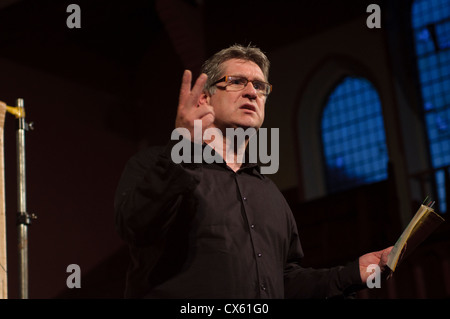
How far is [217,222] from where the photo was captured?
8.18 feet

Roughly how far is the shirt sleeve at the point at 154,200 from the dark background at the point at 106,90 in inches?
240

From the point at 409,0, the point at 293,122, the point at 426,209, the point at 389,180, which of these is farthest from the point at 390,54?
the point at 426,209

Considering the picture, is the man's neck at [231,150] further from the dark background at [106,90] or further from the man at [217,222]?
the dark background at [106,90]

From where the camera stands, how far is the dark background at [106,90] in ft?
31.2

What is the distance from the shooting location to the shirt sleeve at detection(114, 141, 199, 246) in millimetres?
2281

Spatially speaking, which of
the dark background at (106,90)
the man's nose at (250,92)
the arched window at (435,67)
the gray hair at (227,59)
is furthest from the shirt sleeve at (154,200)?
the arched window at (435,67)

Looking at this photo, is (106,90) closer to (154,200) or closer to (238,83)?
(238,83)

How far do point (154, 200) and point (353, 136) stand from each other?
851 cm

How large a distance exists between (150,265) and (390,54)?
812 centimetres

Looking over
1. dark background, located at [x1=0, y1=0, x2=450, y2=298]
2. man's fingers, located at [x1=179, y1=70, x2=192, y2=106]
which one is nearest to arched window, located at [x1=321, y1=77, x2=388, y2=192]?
dark background, located at [x1=0, y1=0, x2=450, y2=298]

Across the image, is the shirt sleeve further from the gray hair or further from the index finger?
the gray hair

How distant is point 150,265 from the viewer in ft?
7.97

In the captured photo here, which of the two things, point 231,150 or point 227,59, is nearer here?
point 231,150

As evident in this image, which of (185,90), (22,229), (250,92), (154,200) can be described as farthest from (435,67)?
(154,200)
